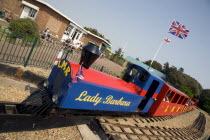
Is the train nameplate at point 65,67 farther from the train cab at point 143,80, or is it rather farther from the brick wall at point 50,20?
the brick wall at point 50,20

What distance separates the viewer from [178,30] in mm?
20031

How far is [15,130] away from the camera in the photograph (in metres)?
4.29

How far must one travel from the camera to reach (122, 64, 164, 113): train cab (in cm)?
777

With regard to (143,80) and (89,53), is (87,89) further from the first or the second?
(143,80)

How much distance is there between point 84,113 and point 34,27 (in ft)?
39.6

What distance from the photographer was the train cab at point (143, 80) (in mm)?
7770

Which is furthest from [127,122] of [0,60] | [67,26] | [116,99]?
[67,26]

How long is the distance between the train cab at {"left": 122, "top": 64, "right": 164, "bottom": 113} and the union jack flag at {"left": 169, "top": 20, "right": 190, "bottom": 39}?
13801 mm

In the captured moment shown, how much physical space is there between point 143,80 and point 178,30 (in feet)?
49.7

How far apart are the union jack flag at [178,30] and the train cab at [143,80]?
13.8m

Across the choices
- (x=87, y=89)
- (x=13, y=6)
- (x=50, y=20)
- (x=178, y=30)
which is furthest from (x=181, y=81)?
(x=87, y=89)

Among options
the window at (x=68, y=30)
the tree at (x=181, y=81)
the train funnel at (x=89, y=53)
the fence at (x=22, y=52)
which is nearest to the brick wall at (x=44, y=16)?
the window at (x=68, y=30)

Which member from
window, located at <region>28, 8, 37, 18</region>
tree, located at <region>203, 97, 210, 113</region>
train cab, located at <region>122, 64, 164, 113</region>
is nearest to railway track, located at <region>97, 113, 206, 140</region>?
train cab, located at <region>122, 64, 164, 113</region>

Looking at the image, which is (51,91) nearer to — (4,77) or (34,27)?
(4,77)
